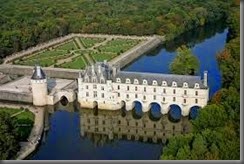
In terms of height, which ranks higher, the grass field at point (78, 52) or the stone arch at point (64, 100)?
the grass field at point (78, 52)

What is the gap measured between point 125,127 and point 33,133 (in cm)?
550

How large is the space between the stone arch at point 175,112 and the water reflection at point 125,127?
368 mm

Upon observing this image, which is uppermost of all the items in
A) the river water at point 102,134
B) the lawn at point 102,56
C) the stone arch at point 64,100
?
the lawn at point 102,56

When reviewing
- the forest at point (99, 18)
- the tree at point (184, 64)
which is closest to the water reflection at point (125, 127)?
the tree at point (184, 64)

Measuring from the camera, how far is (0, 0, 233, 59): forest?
55562 mm

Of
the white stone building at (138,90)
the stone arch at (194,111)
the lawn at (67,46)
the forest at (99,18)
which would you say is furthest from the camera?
the forest at (99,18)

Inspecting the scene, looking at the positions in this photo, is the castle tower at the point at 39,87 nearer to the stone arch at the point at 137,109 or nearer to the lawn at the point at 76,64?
the stone arch at the point at 137,109

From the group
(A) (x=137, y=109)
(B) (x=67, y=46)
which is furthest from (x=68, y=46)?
(A) (x=137, y=109)

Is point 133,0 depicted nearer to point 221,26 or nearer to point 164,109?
point 221,26

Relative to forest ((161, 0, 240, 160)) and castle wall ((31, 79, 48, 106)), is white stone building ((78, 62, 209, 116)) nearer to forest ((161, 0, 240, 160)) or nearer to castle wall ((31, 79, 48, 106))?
castle wall ((31, 79, 48, 106))

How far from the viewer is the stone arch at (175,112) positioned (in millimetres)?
32594

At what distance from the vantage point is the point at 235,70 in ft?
117

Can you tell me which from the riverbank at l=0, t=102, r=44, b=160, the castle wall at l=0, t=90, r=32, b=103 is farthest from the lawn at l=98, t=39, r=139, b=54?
the riverbank at l=0, t=102, r=44, b=160

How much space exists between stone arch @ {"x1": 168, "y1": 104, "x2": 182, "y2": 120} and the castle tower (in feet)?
26.9
